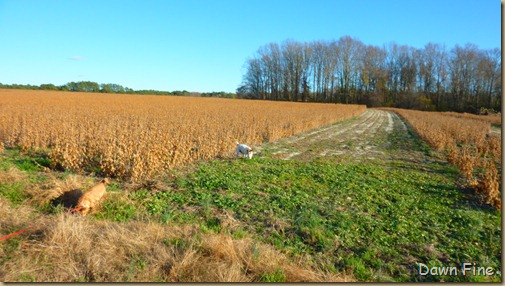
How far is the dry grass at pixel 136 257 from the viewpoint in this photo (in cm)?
279

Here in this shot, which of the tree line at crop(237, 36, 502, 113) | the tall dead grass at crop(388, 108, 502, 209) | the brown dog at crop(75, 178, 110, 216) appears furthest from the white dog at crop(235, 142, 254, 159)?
the tree line at crop(237, 36, 502, 113)

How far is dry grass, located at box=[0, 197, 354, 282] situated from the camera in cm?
279

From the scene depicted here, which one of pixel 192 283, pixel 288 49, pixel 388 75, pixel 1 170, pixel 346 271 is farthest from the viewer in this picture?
pixel 388 75

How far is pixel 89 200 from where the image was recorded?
445 cm

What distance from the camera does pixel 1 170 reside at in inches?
231

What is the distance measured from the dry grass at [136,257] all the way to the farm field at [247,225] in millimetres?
14

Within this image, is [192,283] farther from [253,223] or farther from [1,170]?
[1,170]

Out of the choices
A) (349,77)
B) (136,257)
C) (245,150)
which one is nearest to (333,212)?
(136,257)

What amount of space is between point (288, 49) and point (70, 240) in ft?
222

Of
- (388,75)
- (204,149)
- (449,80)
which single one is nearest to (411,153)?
(204,149)

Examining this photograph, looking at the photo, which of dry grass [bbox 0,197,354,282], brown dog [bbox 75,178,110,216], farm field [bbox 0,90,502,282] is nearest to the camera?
dry grass [bbox 0,197,354,282]

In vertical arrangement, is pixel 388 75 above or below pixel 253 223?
above

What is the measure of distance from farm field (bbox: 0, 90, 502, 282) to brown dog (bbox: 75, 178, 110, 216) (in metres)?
0.14

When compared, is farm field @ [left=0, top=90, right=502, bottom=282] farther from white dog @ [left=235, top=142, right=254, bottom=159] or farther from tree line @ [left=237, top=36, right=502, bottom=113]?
tree line @ [left=237, top=36, right=502, bottom=113]
